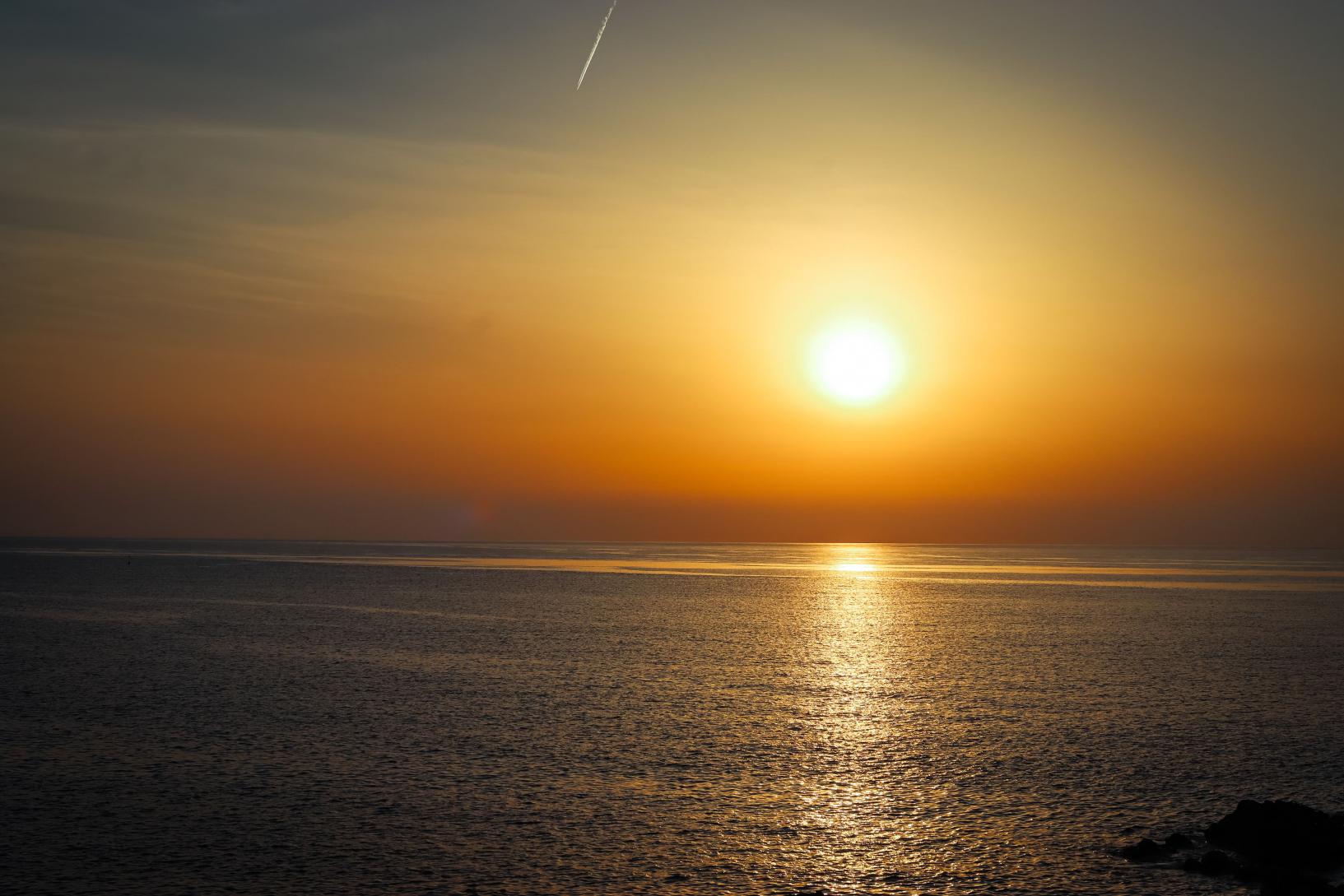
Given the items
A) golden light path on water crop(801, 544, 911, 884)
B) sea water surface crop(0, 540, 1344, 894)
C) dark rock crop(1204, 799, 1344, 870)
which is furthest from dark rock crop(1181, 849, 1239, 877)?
golden light path on water crop(801, 544, 911, 884)

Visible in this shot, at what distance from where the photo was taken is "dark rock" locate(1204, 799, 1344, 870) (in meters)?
16.7

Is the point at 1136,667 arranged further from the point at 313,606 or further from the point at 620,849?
the point at 313,606

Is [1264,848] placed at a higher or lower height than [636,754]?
lower

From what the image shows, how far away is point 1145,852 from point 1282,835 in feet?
7.48

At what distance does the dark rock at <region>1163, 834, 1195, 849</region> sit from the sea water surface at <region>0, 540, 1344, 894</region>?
734 mm

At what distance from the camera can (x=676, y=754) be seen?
80.2ft

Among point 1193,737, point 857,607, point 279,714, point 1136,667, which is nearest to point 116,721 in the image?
point 279,714

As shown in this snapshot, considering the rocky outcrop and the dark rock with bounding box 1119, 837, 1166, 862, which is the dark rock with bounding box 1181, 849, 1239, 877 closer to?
the rocky outcrop

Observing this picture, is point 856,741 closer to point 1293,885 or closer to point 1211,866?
point 1211,866

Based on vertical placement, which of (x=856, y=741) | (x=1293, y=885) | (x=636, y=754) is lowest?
(x=1293, y=885)

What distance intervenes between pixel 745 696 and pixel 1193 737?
1276 centimetres

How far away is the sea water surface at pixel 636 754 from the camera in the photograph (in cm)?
1659

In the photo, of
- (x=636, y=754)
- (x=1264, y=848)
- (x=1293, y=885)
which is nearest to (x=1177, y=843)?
(x=1264, y=848)

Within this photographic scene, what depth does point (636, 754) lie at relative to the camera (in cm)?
2455
